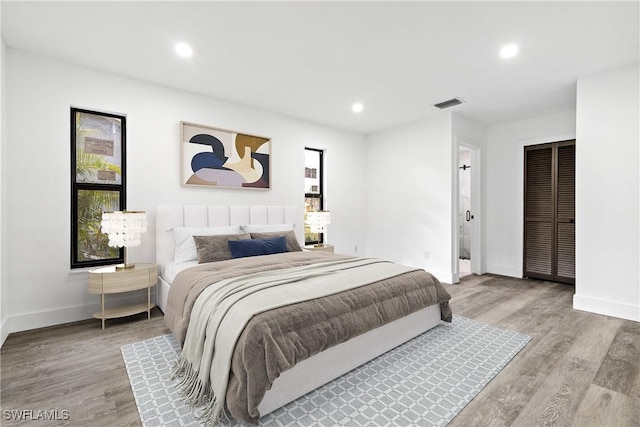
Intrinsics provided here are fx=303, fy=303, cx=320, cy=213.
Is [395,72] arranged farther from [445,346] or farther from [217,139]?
[445,346]

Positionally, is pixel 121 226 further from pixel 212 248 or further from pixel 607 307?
pixel 607 307

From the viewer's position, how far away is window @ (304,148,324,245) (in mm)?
5228

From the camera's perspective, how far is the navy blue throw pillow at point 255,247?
129 inches

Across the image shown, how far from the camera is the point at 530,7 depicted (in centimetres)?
224

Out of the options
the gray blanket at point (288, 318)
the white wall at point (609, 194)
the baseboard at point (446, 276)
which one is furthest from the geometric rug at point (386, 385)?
the baseboard at point (446, 276)

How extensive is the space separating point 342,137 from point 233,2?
355 cm

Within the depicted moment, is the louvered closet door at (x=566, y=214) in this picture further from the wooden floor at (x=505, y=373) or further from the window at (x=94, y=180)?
the window at (x=94, y=180)

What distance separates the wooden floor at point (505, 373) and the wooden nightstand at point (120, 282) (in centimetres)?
12

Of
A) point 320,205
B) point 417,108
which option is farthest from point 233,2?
point 320,205

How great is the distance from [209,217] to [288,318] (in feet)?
8.07

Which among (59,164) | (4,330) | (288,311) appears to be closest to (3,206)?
(59,164)

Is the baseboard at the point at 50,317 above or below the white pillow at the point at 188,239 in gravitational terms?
below

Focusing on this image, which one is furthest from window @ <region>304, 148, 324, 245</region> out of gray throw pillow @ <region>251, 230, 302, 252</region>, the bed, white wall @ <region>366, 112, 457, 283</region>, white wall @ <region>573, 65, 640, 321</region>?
white wall @ <region>573, 65, 640, 321</region>

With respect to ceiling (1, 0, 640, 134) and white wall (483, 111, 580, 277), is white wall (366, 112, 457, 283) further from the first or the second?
white wall (483, 111, 580, 277)
